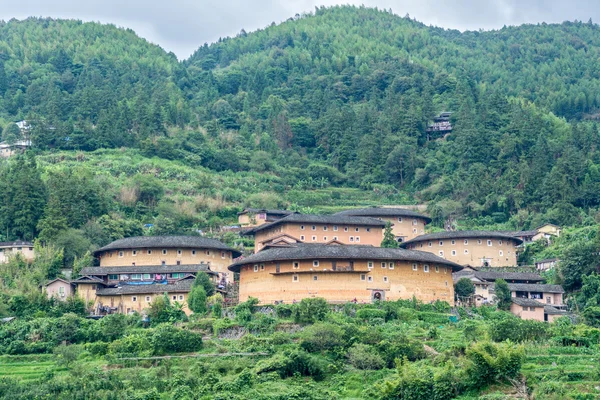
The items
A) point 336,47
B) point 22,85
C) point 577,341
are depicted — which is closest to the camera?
point 577,341

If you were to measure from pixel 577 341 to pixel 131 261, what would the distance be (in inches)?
1074

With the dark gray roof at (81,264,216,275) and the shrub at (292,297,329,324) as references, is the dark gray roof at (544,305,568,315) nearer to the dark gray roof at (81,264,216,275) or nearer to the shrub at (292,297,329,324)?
the shrub at (292,297,329,324)

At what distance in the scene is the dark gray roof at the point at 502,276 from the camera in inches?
2158

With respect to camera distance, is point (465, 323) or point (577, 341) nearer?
point (577, 341)

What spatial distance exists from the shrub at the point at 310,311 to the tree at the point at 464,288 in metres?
10.5

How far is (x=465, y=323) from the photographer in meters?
44.4

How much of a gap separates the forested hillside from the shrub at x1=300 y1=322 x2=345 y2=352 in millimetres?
25847

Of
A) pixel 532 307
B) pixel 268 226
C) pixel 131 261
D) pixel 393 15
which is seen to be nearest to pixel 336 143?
pixel 268 226

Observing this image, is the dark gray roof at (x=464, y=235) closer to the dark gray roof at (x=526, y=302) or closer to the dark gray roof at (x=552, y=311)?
the dark gray roof at (x=526, y=302)

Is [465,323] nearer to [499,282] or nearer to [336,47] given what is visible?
[499,282]

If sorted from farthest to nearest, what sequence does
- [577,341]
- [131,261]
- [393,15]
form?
[393,15] < [131,261] < [577,341]

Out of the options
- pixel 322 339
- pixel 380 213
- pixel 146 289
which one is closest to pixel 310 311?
pixel 322 339

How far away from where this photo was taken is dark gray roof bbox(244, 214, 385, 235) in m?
60.3

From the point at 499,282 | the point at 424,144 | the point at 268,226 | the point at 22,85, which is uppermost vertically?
the point at 22,85
